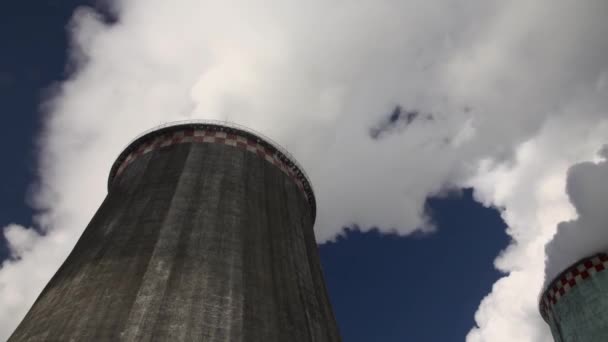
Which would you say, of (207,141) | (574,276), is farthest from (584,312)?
(207,141)

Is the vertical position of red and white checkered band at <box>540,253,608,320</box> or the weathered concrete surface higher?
red and white checkered band at <box>540,253,608,320</box>

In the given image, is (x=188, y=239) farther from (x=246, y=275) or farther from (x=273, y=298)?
(x=273, y=298)

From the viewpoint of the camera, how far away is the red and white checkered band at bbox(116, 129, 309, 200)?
49.6 ft

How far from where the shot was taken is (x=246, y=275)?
10.9 metres

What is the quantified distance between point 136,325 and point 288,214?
20.1ft

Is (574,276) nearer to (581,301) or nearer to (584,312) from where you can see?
(581,301)

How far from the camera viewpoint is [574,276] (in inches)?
675

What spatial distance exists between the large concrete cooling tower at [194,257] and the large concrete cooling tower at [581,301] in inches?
369

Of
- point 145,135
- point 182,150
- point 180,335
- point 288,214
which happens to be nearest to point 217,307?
point 180,335

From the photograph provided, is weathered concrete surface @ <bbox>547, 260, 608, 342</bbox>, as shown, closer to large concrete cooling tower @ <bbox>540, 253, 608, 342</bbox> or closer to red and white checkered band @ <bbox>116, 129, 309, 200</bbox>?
large concrete cooling tower @ <bbox>540, 253, 608, 342</bbox>

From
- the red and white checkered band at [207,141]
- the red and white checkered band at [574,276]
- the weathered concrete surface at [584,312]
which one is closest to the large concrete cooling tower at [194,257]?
the red and white checkered band at [207,141]

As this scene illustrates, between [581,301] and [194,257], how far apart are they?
14.0 meters

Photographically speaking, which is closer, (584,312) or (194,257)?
(194,257)

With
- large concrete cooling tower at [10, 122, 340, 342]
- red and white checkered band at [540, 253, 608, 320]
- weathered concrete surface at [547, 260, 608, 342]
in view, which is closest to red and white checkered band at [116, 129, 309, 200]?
large concrete cooling tower at [10, 122, 340, 342]
